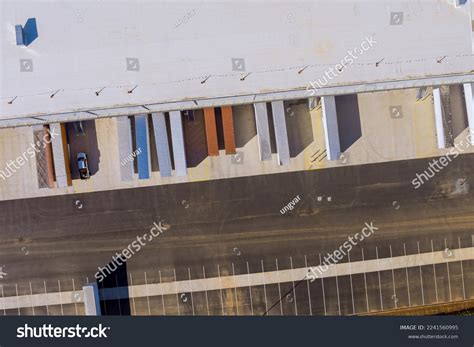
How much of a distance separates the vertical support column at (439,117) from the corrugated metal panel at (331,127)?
7.40m

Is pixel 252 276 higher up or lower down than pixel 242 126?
lower down

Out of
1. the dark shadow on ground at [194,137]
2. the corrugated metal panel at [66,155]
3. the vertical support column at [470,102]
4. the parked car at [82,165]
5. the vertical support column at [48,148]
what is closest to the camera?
the vertical support column at [470,102]

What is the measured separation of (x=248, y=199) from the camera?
1316 inches

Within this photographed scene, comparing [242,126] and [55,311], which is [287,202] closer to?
[242,126]

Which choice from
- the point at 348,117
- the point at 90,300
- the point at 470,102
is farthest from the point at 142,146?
the point at 470,102

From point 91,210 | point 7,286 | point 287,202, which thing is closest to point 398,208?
point 287,202

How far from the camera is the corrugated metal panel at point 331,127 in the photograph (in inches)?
1264

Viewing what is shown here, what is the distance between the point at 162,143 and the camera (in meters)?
32.1

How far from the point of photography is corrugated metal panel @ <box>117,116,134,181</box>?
105ft

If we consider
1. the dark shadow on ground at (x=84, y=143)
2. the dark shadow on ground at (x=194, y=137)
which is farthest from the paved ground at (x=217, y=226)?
the dark shadow on ground at (x=84, y=143)

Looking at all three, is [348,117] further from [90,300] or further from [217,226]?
[90,300]

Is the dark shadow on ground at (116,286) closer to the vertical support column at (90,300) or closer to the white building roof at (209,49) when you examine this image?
the vertical support column at (90,300)

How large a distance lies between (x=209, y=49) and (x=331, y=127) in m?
10.7
